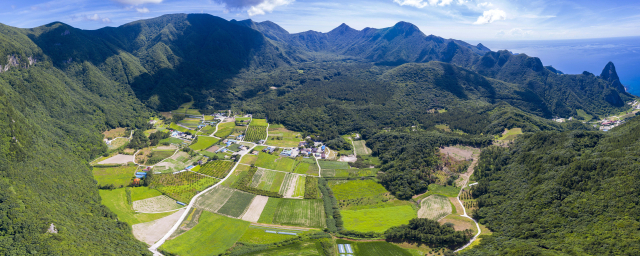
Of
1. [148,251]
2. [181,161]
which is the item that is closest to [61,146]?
[181,161]

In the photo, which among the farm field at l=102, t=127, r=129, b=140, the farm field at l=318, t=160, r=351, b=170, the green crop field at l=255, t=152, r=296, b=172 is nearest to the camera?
the green crop field at l=255, t=152, r=296, b=172

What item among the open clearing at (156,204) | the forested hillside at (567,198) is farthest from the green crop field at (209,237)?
the forested hillside at (567,198)

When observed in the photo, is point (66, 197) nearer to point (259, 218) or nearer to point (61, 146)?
point (61, 146)

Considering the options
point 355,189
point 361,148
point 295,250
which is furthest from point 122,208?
point 361,148

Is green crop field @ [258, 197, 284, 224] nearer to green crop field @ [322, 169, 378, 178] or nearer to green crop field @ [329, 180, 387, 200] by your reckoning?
green crop field @ [329, 180, 387, 200]

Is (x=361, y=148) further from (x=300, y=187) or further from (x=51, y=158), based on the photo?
(x=51, y=158)

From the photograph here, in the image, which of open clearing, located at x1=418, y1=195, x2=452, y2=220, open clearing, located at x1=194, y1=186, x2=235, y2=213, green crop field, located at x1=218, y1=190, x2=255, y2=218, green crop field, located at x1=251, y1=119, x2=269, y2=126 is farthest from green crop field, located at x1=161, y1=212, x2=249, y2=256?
green crop field, located at x1=251, y1=119, x2=269, y2=126

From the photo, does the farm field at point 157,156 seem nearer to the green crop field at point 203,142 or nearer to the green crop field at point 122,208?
the green crop field at point 203,142
